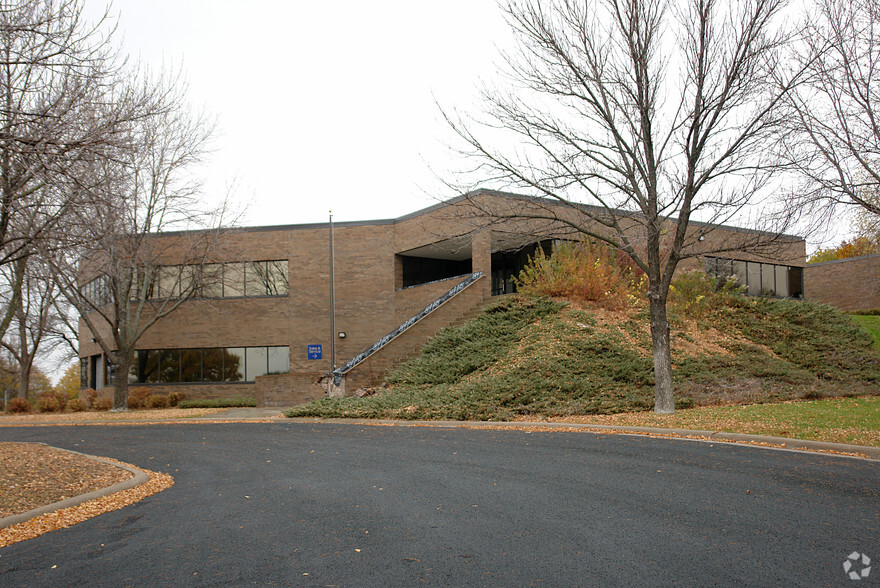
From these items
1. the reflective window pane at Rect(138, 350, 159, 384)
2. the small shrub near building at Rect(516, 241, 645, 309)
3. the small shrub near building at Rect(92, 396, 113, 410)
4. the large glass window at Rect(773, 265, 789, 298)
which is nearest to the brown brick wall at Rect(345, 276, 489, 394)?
the small shrub near building at Rect(516, 241, 645, 309)

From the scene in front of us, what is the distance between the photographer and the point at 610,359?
18750 millimetres

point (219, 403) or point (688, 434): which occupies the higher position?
point (688, 434)

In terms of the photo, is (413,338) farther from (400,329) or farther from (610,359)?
(610,359)

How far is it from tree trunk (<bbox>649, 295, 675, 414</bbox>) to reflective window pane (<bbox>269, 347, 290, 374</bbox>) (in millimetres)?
19772

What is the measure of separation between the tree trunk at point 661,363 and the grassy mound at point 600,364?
87 cm

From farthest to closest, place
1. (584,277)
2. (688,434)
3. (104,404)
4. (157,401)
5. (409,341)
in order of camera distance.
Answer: (157,401)
(104,404)
(584,277)
(409,341)
(688,434)

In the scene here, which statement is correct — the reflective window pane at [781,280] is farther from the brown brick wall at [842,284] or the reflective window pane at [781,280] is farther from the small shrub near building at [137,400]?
the small shrub near building at [137,400]

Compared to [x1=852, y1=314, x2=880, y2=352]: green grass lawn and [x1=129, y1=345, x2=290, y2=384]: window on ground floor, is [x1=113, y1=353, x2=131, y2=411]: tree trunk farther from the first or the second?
[x1=852, y1=314, x2=880, y2=352]: green grass lawn

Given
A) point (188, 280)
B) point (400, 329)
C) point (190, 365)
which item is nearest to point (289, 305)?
point (188, 280)

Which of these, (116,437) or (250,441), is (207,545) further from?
(116,437)

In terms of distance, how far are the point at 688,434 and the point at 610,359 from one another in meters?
7.08

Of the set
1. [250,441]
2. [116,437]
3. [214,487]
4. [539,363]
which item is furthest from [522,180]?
[116,437]

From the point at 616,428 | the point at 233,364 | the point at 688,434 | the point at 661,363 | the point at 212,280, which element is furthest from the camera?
the point at 233,364

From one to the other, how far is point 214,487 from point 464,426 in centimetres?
709
